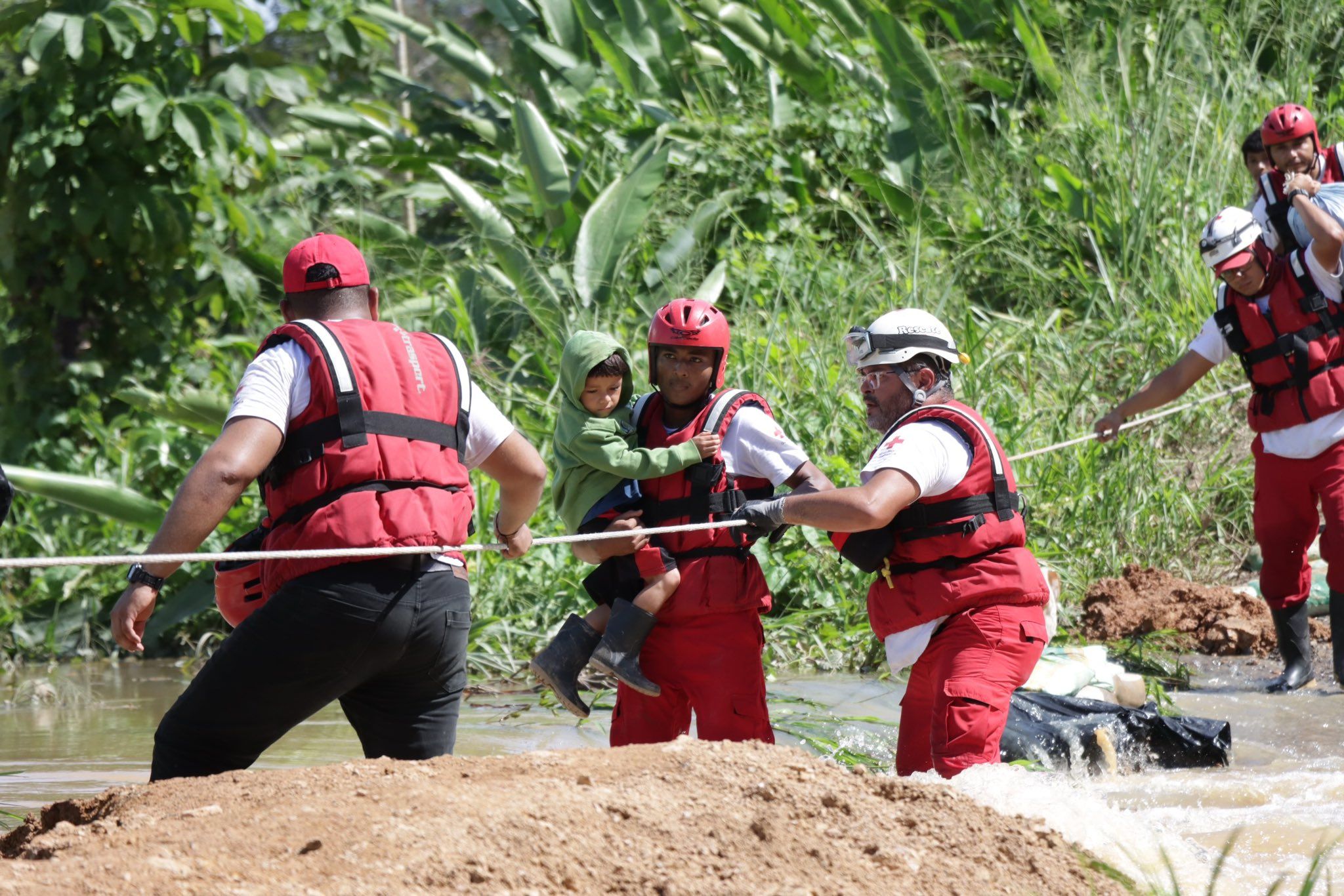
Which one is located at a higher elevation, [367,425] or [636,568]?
[367,425]

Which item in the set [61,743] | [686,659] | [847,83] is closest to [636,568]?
[686,659]

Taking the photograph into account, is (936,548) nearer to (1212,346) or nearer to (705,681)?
(705,681)

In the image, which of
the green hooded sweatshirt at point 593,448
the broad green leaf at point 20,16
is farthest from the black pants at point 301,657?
the broad green leaf at point 20,16

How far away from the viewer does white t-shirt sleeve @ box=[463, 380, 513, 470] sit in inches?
155

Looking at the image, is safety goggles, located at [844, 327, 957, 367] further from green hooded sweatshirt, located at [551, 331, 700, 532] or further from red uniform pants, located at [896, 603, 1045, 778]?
red uniform pants, located at [896, 603, 1045, 778]

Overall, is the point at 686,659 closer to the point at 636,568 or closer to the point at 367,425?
the point at 636,568

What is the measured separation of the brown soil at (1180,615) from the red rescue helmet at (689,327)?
11.8 ft

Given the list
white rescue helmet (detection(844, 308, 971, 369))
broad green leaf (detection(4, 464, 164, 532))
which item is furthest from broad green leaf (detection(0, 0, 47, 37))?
white rescue helmet (detection(844, 308, 971, 369))

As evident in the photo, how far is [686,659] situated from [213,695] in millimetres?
1417

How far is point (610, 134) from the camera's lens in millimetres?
11102

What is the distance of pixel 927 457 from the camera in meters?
3.95

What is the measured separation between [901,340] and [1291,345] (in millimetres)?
2896

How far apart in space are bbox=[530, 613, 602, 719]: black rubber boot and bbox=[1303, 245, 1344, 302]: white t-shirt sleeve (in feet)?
12.5

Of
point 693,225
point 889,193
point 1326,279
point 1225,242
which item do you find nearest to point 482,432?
point 1225,242
